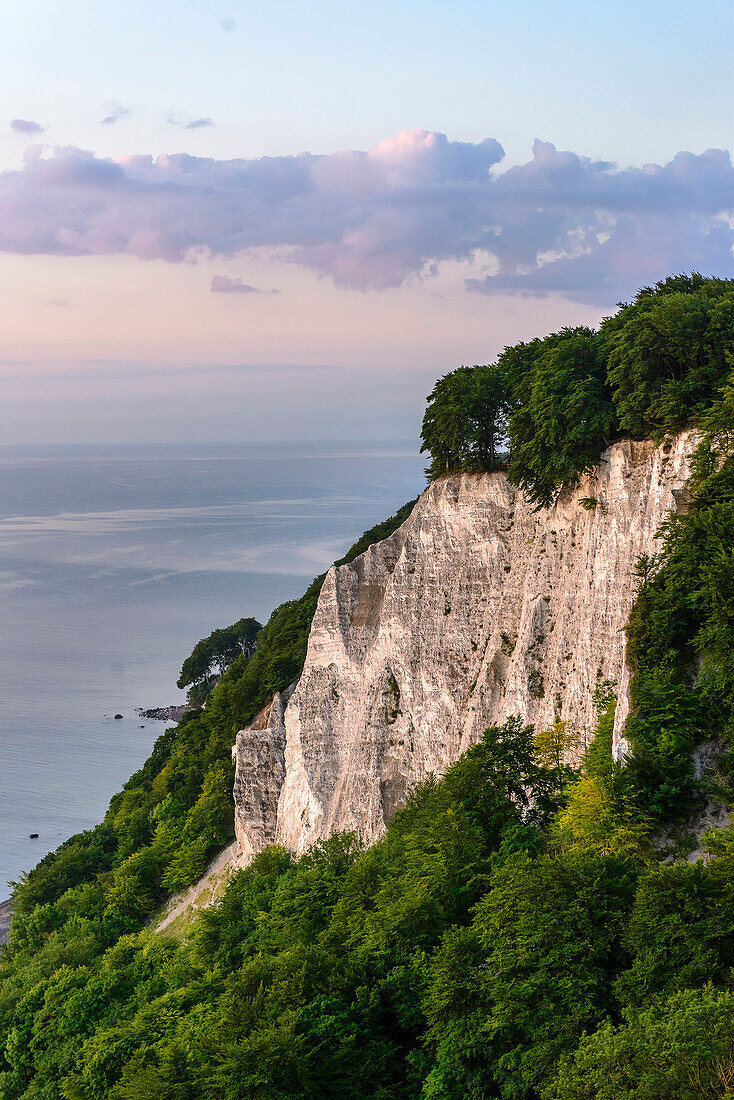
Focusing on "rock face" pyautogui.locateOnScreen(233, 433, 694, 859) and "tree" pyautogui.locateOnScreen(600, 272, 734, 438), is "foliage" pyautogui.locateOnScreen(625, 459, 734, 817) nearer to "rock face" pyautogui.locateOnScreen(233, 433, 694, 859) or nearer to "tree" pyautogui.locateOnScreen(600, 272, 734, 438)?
"rock face" pyautogui.locateOnScreen(233, 433, 694, 859)

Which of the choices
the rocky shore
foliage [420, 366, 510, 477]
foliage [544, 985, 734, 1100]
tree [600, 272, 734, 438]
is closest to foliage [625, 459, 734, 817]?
tree [600, 272, 734, 438]

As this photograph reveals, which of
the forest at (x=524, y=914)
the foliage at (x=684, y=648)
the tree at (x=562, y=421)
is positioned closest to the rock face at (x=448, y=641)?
the tree at (x=562, y=421)

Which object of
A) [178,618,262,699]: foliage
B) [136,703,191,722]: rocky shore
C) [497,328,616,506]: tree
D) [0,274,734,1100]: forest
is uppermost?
[497,328,616,506]: tree

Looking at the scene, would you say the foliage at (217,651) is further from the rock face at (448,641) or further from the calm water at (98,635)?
the rock face at (448,641)

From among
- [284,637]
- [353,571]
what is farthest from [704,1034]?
[284,637]

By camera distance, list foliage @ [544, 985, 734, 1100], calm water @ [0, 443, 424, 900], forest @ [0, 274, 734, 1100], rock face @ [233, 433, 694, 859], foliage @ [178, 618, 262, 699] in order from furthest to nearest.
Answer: foliage @ [178, 618, 262, 699], calm water @ [0, 443, 424, 900], rock face @ [233, 433, 694, 859], forest @ [0, 274, 734, 1100], foliage @ [544, 985, 734, 1100]

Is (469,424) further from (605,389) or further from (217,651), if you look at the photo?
(217,651)
